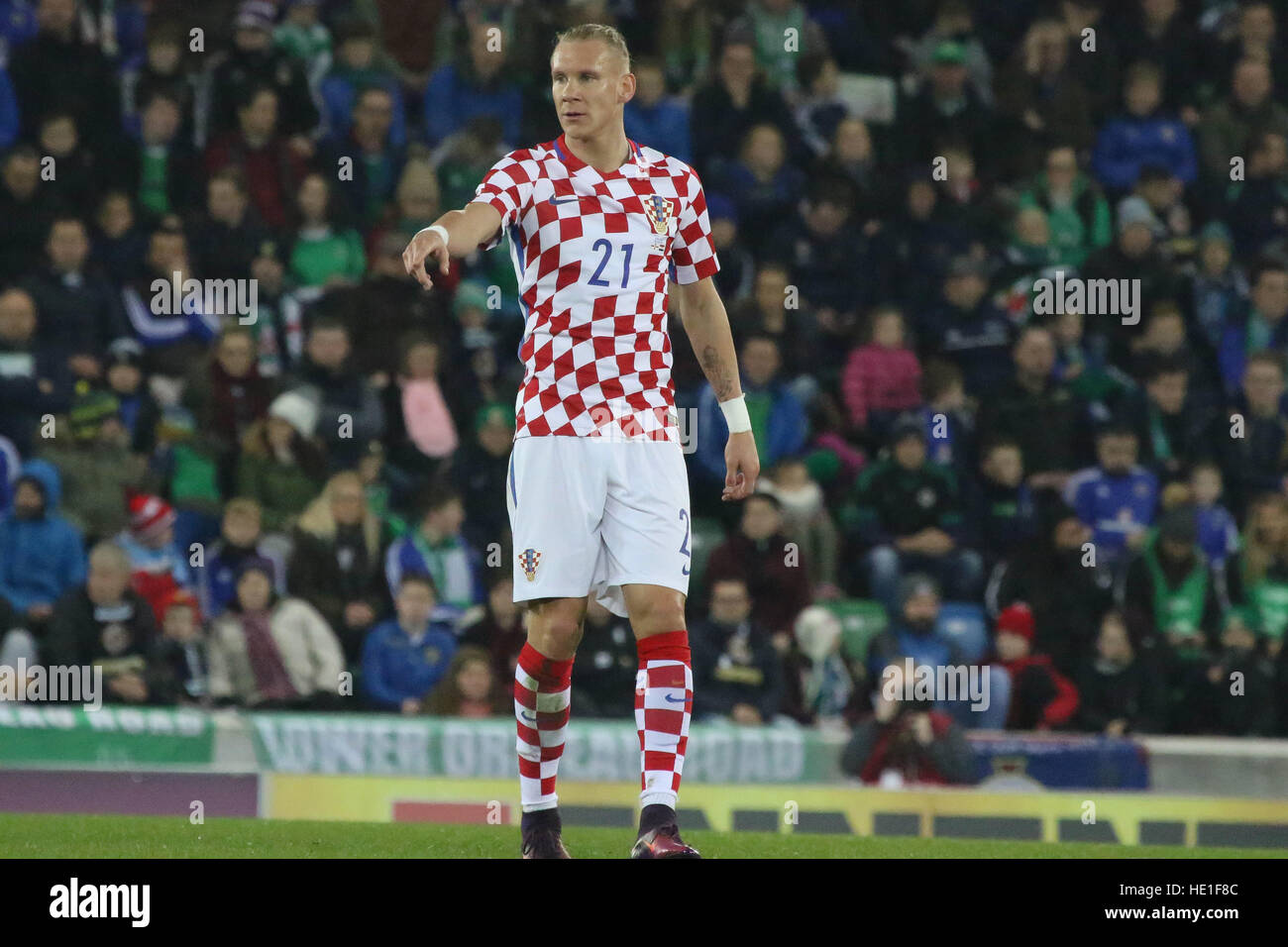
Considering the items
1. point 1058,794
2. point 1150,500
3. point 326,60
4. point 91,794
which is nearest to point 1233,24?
point 1150,500

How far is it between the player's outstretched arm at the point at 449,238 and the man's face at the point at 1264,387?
9522mm

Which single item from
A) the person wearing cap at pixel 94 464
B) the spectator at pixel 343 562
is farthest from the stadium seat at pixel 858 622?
the person wearing cap at pixel 94 464

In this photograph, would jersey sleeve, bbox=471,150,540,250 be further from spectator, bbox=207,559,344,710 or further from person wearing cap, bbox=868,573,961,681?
person wearing cap, bbox=868,573,961,681

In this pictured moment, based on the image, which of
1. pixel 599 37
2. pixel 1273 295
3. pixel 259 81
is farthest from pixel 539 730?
pixel 1273 295

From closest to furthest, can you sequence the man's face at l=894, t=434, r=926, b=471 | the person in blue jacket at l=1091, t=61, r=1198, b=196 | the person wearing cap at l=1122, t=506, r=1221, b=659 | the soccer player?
the soccer player < the person wearing cap at l=1122, t=506, r=1221, b=659 < the man's face at l=894, t=434, r=926, b=471 < the person in blue jacket at l=1091, t=61, r=1198, b=196

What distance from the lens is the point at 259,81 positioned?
1536cm

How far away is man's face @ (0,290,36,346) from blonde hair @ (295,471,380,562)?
7.38 ft

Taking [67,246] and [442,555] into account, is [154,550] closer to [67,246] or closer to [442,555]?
[442,555]

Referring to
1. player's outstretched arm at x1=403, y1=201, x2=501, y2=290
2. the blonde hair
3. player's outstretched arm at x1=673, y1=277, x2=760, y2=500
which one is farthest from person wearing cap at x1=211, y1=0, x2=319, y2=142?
player's outstretched arm at x1=403, y1=201, x2=501, y2=290

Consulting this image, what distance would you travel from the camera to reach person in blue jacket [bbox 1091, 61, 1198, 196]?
54.5 feet

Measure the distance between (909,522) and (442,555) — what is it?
323cm

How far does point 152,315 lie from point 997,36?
7.66m

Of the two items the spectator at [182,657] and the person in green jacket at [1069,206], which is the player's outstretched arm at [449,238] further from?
the person in green jacket at [1069,206]

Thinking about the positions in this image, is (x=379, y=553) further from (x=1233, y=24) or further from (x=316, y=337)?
(x=1233, y=24)
